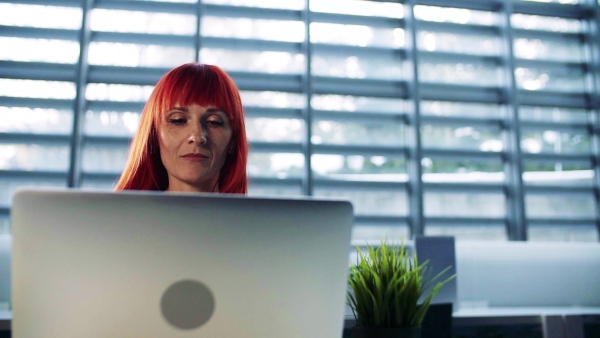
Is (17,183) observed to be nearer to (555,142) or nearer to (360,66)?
(360,66)

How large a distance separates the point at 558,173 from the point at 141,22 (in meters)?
3.53

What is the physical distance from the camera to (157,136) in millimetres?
1701

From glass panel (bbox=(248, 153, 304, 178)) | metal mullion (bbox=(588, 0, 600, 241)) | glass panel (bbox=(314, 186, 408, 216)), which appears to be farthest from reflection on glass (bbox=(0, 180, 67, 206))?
metal mullion (bbox=(588, 0, 600, 241))

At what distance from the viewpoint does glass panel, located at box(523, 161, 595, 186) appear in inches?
185

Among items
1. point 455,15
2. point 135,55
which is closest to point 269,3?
point 135,55

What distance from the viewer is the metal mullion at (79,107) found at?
3.93 metres

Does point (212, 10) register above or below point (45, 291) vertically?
above

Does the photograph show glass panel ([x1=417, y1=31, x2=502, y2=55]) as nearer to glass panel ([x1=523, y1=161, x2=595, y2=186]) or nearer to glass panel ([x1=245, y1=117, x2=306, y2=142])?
glass panel ([x1=523, y1=161, x2=595, y2=186])

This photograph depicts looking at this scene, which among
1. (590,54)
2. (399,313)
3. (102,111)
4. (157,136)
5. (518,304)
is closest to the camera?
(399,313)

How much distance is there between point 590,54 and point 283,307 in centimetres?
489

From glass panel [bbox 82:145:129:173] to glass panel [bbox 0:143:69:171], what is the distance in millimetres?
134

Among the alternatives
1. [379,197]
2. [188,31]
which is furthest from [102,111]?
[379,197]

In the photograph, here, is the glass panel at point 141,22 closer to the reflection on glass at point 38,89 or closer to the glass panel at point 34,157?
the reflection on glass at point 38,89

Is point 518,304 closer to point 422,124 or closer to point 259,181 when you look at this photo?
point 422,124
